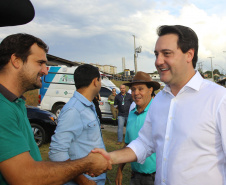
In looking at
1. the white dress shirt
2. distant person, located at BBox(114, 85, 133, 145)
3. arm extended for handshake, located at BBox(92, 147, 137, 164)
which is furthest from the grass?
the white dress shirt

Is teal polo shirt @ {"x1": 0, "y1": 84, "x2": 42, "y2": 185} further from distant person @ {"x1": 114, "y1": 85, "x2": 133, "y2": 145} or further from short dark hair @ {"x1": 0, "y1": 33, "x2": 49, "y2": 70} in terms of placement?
distant person @ {"x1": 114, "y1": 85, "x2": 133, "y2": 145}

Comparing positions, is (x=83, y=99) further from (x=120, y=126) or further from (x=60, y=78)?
(x=60, y=78)

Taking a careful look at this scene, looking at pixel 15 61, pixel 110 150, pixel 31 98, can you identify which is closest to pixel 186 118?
pixel 15 61

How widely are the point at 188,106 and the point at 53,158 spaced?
4.46 ft

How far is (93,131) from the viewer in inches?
93.6

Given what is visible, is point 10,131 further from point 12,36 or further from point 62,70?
point 62,70

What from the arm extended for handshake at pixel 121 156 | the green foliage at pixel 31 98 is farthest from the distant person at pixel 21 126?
the green foliage at pixel 31 98

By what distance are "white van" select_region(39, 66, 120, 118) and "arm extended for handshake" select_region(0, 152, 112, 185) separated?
9.44m

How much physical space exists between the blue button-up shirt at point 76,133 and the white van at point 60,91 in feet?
28.4

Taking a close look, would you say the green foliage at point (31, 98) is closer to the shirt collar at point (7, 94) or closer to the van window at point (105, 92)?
the van window at point (105, 92)

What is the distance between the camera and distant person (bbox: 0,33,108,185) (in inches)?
52.2

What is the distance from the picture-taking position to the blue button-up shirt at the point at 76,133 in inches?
84.0

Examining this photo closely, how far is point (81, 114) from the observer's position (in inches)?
91.9

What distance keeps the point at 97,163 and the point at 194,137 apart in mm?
919
